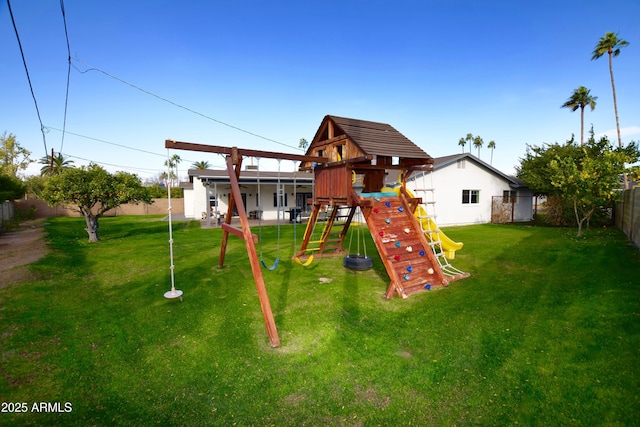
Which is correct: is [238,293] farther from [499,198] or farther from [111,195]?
[499,198]

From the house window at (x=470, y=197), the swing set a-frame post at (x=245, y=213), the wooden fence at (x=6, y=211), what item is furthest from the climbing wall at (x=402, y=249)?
the wooden fence at (x=6, y=211)

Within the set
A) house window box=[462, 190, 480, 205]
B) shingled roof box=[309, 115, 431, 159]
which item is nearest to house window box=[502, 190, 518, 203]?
house window box=[462, 190, 480, 205]

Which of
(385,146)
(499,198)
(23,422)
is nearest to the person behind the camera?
(23,422)

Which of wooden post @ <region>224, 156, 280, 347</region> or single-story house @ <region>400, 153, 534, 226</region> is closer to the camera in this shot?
wooden post @ <region>224, 156, 280, 347</region>

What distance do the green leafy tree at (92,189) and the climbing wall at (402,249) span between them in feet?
39.9

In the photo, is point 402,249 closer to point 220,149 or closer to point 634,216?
point 220,149

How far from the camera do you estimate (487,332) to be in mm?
5238

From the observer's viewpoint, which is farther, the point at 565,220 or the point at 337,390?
the point at 565,220

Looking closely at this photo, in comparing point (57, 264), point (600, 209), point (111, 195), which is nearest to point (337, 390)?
point (57, 264)

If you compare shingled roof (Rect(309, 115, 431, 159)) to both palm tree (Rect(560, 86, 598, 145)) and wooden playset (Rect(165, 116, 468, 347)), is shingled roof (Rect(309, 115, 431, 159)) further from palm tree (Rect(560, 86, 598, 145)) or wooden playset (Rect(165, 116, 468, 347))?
palm tree (Rect(560, 86, 598, 145))

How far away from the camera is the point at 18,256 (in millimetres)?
10852

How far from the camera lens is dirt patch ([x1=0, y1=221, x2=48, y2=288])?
27.4ft

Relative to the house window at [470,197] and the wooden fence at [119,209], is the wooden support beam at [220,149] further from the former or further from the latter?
the wooden fence at [119,209]

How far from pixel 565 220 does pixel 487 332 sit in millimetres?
19676
